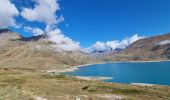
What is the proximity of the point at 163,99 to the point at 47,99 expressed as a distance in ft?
126

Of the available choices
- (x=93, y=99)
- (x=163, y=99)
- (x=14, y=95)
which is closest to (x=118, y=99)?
(x=93, y=99)

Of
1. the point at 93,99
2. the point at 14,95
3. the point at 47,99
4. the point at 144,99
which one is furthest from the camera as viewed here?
the point at 144,99

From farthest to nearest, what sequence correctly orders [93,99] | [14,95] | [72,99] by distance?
[93,99] < [72,99] < [14,95]

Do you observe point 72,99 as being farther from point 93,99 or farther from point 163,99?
point 163,99

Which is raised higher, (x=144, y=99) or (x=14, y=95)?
(x=14, y=95)

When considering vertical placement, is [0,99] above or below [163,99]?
above

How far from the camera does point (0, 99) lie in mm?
17188

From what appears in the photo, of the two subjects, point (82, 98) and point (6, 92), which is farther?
point (82, 98)

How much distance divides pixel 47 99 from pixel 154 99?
35.1m

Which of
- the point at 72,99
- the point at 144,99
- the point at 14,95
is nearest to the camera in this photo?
the point at 14,95

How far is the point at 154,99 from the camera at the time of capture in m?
66.9

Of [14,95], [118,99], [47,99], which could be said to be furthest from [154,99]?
[14,95]

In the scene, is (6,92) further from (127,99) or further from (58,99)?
(127,99)

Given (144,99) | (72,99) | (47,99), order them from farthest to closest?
(144,99) → (72,99) → (47,99)
